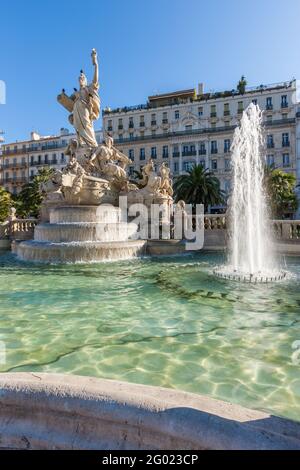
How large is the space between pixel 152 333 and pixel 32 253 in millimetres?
Answer: 8514

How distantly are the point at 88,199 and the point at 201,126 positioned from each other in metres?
42.6

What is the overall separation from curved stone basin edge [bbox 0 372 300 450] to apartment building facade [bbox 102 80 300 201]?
46.0 meters

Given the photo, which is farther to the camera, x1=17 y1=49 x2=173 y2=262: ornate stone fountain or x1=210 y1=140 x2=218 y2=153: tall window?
x1=210 y1=140 x2=218 y2=153: tall window

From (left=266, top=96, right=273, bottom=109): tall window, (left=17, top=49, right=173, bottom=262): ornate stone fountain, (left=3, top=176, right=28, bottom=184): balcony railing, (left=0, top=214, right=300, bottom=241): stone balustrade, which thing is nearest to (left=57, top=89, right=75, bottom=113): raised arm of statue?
(left=17, top=49, right=173, bottom=262): ornate stone fountain

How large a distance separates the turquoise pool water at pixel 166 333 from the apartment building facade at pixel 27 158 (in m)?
58.3

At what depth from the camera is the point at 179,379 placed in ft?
11.5

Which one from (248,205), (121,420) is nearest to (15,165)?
(248,205)

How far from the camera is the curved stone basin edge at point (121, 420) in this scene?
6.57ft

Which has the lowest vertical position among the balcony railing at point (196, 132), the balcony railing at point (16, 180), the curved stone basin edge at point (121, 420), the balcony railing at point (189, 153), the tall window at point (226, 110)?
the curved stone basin edge at point (121, 420)

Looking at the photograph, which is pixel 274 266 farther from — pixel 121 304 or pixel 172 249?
pixel 121 304

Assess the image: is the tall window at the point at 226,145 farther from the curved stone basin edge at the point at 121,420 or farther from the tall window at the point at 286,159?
the curved stone basin edge at the point at 121,420

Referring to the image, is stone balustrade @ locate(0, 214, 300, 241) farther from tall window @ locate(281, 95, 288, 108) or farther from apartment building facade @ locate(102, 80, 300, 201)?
tall window @ locate(281, 95, 288, 108)

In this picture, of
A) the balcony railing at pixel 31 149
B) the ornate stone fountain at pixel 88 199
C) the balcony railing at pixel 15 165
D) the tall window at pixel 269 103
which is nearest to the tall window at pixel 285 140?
the tall window at pixel 269 103

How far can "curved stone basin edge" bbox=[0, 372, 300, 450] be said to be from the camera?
2.00 m
